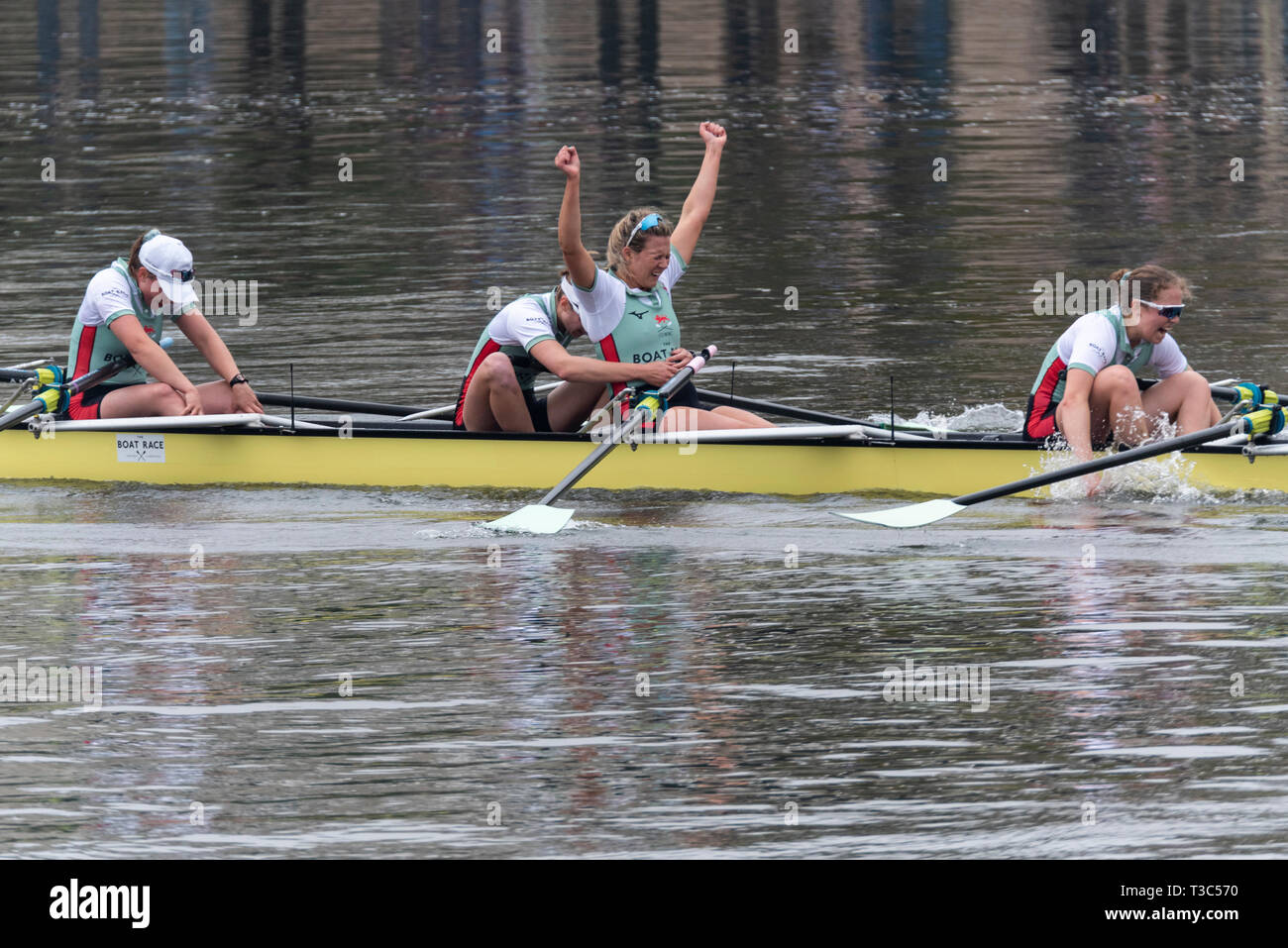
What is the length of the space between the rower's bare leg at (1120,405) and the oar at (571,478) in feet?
6.29

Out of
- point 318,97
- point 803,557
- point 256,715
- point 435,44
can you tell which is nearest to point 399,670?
point 256,715

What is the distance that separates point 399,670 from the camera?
756 centimetres

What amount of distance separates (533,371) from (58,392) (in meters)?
2.60

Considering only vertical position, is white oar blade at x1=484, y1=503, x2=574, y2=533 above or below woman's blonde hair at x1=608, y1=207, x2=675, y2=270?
below

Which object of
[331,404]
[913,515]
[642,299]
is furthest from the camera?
[331,404]

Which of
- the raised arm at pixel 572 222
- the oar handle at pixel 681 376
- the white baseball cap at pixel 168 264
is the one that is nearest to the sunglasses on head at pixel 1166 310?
the oar handle at pixel 681 376

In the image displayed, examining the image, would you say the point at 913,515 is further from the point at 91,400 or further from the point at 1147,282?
the point at 91,400

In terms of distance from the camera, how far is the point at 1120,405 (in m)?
9.69

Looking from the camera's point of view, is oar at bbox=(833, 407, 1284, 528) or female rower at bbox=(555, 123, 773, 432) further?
female rower at bbox=(555, 123, 773, 432)

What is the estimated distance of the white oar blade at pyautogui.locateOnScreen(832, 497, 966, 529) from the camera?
9703 mm

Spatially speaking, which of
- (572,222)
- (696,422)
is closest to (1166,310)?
(696,422)

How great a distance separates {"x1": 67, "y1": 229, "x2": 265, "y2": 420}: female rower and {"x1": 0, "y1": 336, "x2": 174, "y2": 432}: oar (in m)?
0.03

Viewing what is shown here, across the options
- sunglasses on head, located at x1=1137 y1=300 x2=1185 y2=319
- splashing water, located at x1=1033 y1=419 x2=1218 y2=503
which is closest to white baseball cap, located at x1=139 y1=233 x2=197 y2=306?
splashing water, located at x1=1033 y1=419 x2=1218 y2=503

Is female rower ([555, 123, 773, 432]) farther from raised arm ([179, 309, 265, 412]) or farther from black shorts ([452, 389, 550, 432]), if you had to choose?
raised arm ([179, 309, 265, 412])
